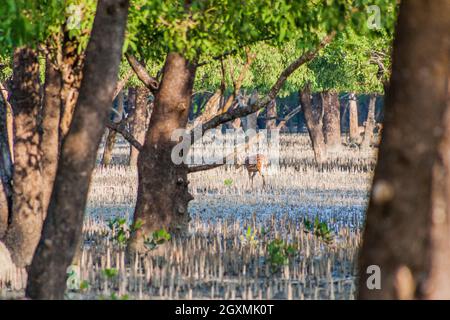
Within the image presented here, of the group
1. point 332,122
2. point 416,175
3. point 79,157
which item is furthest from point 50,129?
point 332,122

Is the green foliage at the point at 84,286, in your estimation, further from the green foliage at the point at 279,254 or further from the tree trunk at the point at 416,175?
the tree trunk at the point at 416,175

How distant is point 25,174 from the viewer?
13016 millimetres

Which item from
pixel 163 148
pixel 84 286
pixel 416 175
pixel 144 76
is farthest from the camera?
pixel 144 76

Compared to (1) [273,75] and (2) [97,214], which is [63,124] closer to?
(2) [97,214]

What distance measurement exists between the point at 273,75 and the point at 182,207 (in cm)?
1822

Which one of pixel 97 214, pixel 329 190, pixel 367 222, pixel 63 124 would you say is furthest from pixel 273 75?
pixel 367 222

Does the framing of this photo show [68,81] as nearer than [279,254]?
No

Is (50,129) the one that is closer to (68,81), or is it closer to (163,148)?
(68,81)

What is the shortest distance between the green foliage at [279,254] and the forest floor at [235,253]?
0.01 metres

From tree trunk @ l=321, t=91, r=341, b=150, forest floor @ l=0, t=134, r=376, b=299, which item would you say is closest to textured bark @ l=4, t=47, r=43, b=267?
forest floor @ l=0, t=134, r=376, b=299

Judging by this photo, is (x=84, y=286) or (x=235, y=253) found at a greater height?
(x=235, y=253)

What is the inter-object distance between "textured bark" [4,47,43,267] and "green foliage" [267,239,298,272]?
2.61m

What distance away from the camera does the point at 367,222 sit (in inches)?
269

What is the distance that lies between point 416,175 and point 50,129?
7641 millimetres
